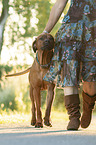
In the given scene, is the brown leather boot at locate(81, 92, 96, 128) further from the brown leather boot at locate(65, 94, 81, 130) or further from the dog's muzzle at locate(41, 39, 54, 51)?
the dog's muzzle at locate(41, 39, 54, 51)

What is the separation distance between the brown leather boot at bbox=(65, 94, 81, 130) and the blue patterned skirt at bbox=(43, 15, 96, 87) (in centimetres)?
16

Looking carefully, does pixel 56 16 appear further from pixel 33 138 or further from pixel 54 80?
pixel 33 138

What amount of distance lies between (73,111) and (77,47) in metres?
0.72

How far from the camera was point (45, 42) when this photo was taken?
3738 mm

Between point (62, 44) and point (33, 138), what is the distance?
4.37 feet

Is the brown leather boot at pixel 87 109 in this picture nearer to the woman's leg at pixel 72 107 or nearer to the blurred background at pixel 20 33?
the woman's leg at pixel 72 107

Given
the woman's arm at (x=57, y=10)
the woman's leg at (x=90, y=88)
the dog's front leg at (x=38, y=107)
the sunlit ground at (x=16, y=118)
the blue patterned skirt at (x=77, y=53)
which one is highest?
the woman's arm at (x=57, y=10)

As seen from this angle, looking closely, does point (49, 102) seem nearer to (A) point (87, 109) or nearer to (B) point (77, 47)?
(A) point (87, 109)

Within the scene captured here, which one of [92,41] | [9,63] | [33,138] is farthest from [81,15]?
[9,63]

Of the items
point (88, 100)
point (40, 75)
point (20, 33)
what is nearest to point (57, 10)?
point (40, 75)

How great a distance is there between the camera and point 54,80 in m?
3.55

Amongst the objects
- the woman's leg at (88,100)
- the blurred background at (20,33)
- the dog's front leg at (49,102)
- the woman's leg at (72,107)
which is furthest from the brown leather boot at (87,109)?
the blurred background at (20,33)

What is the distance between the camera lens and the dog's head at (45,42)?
3.71 metres

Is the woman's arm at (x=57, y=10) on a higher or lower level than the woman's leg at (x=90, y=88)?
higher
